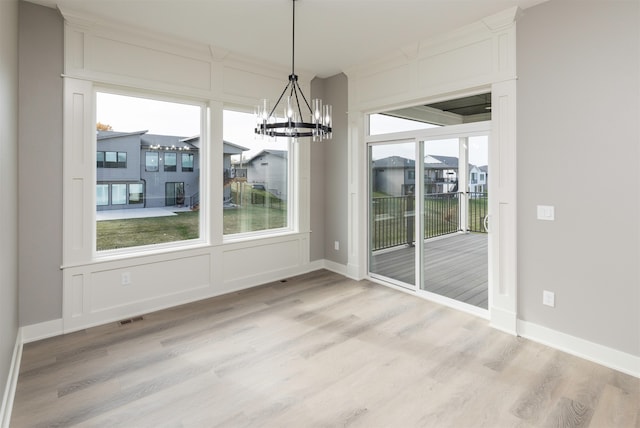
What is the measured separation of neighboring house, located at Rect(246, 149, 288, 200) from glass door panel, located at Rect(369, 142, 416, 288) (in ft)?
4.24

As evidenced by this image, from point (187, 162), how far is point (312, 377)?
290cm

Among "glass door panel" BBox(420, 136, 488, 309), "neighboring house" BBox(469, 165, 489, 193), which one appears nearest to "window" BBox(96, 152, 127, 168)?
"glass door panel" BBox(420, 136, 488, 309)

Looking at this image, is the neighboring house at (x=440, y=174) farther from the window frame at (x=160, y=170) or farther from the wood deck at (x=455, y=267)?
the window frame at (x=160, y=170)

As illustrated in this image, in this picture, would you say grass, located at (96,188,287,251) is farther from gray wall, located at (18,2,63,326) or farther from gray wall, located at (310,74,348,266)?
gray wall, located at (310,74,348,266)

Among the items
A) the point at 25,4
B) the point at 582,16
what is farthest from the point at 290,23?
the point at 582,16

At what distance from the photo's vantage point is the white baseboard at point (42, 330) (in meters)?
2.98

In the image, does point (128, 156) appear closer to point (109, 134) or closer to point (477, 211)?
point (109, 134)

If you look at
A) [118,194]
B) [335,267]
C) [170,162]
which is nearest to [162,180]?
[170,162]

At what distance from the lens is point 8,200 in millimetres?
2361

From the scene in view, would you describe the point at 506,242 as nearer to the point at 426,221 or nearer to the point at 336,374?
the point at 426,221

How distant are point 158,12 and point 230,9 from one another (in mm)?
690

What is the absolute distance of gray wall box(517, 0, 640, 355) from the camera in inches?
99.2

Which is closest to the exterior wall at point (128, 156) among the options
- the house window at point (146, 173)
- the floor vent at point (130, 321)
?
the house window at point (146, 173)

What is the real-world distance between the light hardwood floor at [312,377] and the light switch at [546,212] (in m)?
1.13
